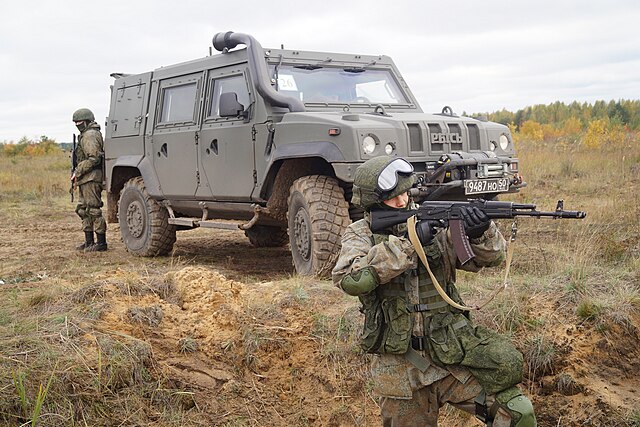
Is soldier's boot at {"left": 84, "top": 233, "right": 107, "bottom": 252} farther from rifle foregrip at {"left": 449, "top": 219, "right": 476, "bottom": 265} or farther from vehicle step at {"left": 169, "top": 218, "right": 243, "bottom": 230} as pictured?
rifle foregrip at {"left": 449, "top": 219, "right": 476, "bottom": 265}

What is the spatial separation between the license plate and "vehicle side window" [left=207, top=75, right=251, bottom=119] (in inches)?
90.3

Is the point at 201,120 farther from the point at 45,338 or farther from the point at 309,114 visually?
the point at 45,338

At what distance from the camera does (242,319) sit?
4.98m

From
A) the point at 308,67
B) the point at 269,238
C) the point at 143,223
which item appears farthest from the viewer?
the point at 269,238

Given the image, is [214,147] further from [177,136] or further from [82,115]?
[82,115]

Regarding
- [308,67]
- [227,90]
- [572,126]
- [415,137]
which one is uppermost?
[572,126]

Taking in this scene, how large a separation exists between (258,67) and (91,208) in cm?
356

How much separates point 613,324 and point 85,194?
6.99 metres

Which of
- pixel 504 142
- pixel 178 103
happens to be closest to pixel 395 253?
pixel 504 142

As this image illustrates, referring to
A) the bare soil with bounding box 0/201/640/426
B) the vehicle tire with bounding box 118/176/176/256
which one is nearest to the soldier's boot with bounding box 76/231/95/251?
the vehicle tire with bounding box 118/176/176/256

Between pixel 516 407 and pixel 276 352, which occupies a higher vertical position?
pixel 516 407

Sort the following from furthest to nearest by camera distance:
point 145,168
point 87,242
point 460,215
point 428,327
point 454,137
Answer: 1. point 87,242
2. point 145,168
3. point 454,137
4. point 428,327
5. point 460,215

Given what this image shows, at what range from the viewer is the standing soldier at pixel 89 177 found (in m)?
9.52

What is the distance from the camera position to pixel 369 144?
19.8 ft
